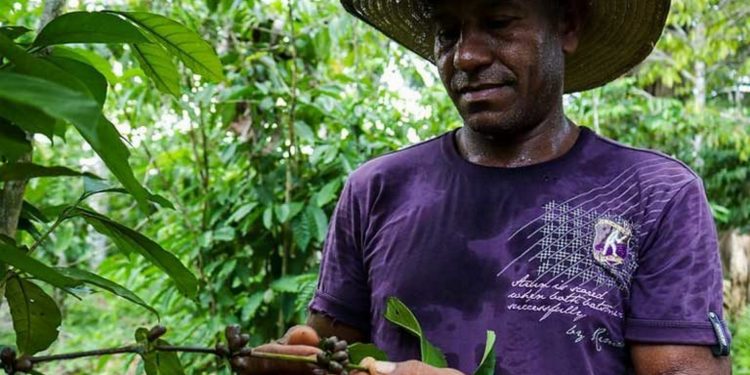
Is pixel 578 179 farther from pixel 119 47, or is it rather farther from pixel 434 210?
pixel 119 47

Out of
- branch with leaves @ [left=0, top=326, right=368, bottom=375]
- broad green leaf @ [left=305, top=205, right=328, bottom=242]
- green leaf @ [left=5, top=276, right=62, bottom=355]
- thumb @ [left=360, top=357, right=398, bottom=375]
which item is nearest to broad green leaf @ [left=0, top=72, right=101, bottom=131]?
branch with leaves @ [left=0, top=326, right=368, bottom=375]

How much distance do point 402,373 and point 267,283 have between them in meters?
1.73

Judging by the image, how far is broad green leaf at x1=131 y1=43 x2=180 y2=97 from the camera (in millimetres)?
998

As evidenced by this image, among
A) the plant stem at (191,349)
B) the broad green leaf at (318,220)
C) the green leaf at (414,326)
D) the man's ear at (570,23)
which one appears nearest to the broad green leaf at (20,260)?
the plant stem at (191,349)

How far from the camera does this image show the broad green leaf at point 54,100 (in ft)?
1.31

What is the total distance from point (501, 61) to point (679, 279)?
35cm

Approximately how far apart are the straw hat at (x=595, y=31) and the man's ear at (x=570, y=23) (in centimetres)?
3

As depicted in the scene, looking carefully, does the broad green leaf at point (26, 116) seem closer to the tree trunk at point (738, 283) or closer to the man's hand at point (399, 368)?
the man's hand at point (399, 368)

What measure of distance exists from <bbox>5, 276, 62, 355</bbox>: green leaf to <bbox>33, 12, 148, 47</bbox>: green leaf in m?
0.27

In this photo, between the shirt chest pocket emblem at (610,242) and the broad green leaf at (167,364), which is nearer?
the broad green leaf at (167,364)

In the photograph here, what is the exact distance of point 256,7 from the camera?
2541 mm

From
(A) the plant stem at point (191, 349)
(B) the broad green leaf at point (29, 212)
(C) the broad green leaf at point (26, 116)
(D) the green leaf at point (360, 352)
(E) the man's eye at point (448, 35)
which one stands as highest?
(E) the man's eye at point (448, 35)

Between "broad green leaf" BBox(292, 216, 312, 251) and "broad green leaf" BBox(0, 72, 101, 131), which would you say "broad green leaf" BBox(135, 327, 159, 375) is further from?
"broad green leaf" BBox(292, 216, 312, 251)

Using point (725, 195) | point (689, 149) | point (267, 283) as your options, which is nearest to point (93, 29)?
point (267, 283)
